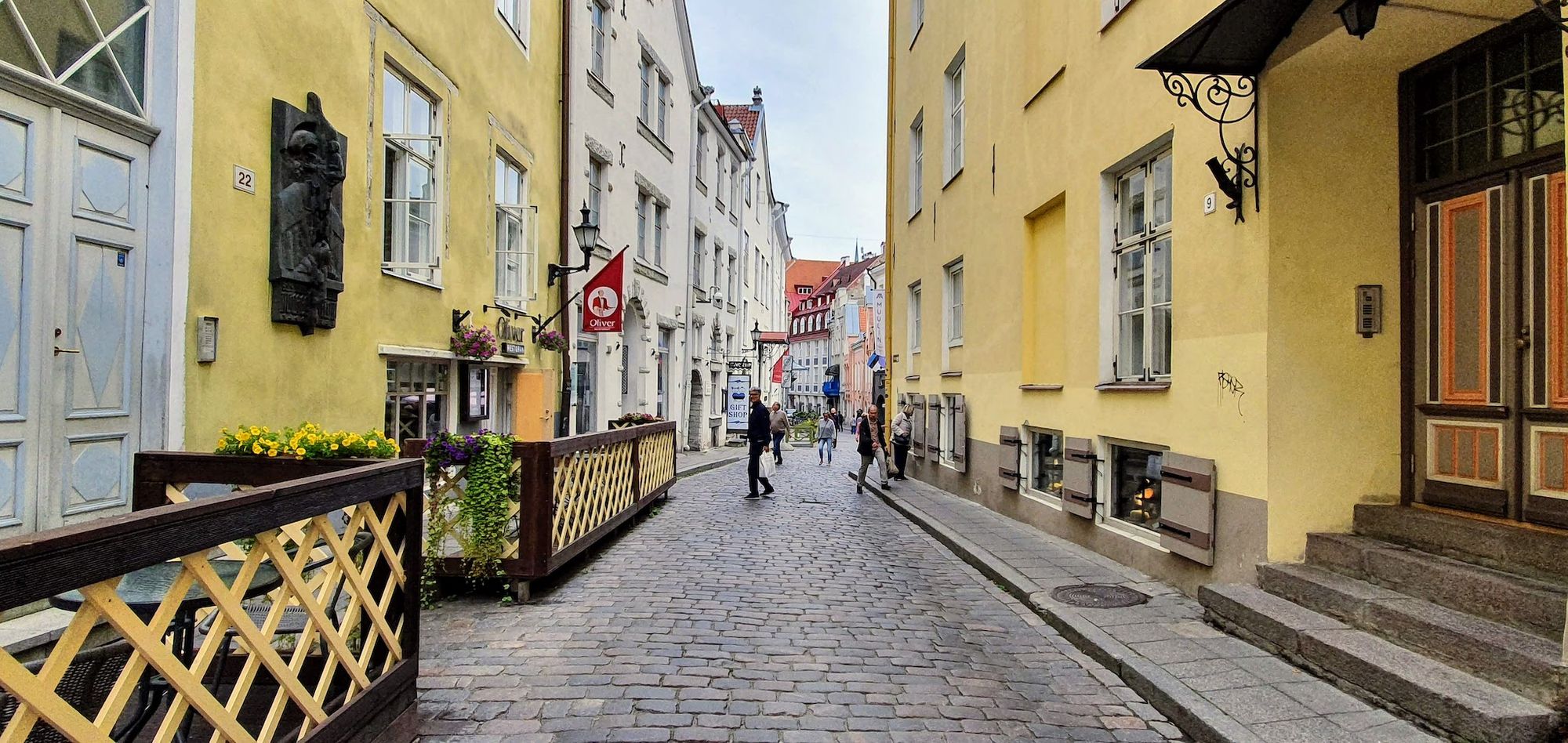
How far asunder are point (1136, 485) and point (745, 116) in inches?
1126

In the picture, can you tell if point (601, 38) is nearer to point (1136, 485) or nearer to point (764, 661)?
point (1136, 485)

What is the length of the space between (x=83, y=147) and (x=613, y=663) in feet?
14.1

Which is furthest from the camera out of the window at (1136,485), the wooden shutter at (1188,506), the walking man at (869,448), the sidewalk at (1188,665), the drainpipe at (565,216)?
the walking man at (869,448)

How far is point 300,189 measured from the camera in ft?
21.0

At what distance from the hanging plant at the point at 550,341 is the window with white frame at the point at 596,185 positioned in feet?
11.0

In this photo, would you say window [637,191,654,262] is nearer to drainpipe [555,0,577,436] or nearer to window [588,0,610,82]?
window [588,0,610,82]

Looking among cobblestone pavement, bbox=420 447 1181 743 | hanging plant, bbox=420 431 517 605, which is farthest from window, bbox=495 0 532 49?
cobblestone pavement, bbox=420 447 1181 743

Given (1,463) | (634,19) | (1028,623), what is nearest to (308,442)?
(1,463)

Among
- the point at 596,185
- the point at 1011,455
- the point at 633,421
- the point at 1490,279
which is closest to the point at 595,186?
the point at 596,185

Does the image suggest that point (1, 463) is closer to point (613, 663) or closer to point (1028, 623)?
point (613, 663)

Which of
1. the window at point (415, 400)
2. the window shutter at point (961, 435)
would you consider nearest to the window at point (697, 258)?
the window shutter at point (961, 435)

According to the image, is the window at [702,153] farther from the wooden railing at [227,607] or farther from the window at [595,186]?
the wooden railing at [227,607]

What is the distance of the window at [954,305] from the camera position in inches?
515

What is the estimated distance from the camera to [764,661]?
4770mm
